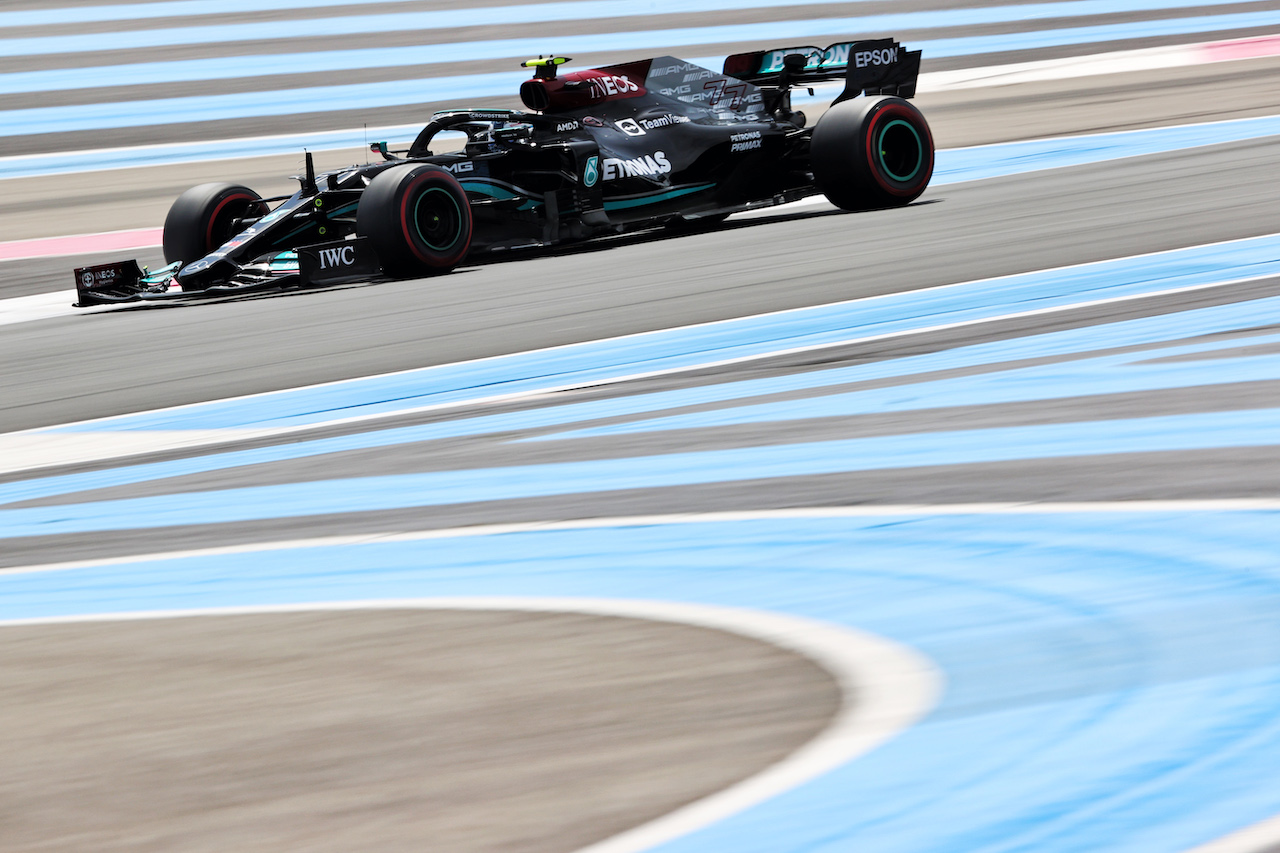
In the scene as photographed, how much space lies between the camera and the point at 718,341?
7145 mm

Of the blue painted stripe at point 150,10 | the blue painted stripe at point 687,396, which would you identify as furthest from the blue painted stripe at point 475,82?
the blue painted stripe at point 687,396

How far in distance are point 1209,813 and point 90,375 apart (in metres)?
6.60

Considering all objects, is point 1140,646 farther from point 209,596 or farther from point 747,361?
point 747,361

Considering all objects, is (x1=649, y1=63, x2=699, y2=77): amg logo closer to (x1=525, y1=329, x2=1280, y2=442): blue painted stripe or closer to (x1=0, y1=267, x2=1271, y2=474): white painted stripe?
(x1=0, y1=267, x2=1271, y2=474): white painted stripe

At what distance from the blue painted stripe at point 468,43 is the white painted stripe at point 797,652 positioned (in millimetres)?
18768

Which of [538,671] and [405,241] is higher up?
[405,241]

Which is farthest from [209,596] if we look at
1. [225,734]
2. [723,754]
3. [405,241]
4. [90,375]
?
[405,241]

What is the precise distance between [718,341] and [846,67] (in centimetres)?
569

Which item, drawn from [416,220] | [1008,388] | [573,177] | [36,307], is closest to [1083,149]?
Answer: [573,177]

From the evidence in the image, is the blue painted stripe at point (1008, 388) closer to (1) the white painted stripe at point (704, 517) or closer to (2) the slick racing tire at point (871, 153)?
(1) the white painted stripe at point (704, 517)

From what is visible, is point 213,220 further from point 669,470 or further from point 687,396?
point 669,470

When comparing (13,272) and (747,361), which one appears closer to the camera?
(747,361)

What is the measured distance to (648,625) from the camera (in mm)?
3324

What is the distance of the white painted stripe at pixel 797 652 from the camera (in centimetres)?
239
